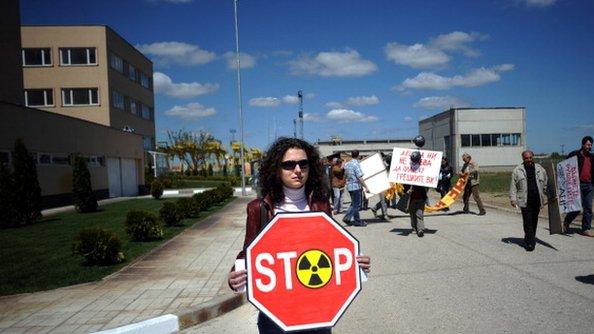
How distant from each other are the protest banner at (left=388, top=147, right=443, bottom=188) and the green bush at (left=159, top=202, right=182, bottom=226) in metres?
6.17

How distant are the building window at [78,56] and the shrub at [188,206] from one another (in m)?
24.4

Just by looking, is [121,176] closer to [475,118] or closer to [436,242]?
[436,242]

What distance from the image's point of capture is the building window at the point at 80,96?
35.1m

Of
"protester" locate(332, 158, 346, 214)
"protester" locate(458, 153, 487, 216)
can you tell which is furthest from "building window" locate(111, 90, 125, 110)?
"protester" locate(458, 153, 487, 216)

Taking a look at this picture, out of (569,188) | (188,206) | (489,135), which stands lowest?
(188,206)

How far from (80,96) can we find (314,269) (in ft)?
123

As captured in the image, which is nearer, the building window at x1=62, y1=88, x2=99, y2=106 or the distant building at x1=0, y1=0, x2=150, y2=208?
the distant building at x1=0, y1=0, x2=150, y2=208

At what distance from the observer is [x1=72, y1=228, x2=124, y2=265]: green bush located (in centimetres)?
751

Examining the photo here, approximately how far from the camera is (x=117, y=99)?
37.3 m

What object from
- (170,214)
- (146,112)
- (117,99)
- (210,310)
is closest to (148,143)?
(146,112)

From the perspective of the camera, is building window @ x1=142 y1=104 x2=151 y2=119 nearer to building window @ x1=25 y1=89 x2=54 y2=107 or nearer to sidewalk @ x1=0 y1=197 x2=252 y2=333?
building window @ x1=25 y1=89 x2=54 y2=107

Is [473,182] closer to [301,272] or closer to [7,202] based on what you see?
[301,272]

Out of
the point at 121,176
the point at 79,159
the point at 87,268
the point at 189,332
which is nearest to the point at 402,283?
the point at 189,332

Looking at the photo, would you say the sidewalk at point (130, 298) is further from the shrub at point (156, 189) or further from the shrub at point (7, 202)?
the shrub at point (156, 189)
